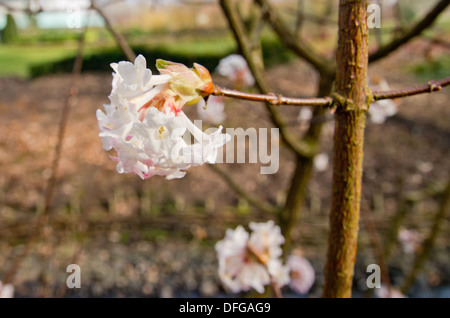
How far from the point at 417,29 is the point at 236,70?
0.67m

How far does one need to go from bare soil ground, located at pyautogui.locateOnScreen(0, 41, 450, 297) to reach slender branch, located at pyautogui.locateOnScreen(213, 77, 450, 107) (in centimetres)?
74

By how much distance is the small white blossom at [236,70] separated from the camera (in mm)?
1250

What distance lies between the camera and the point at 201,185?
9.62 ft

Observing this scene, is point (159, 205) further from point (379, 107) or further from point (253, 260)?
point (253, 260)

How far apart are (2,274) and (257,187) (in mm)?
1666

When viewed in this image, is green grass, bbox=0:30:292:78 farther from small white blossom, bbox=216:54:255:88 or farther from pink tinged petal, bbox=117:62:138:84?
pink tinged petal, bbox=117:62:138:84

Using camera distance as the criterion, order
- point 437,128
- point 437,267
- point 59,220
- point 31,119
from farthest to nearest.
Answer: point 31,119 → point 437,128 → point 59,220 → point 437,267

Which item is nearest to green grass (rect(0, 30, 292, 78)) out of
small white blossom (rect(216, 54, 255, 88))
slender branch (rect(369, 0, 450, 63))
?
small white blossom (rect(216, 54, 255, 88))

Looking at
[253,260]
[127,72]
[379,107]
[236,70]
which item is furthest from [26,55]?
[127,72]

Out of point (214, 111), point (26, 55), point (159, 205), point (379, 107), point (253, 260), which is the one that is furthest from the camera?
point (26, 55)

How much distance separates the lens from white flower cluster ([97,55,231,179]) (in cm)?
28

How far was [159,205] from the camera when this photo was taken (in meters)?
2.67
